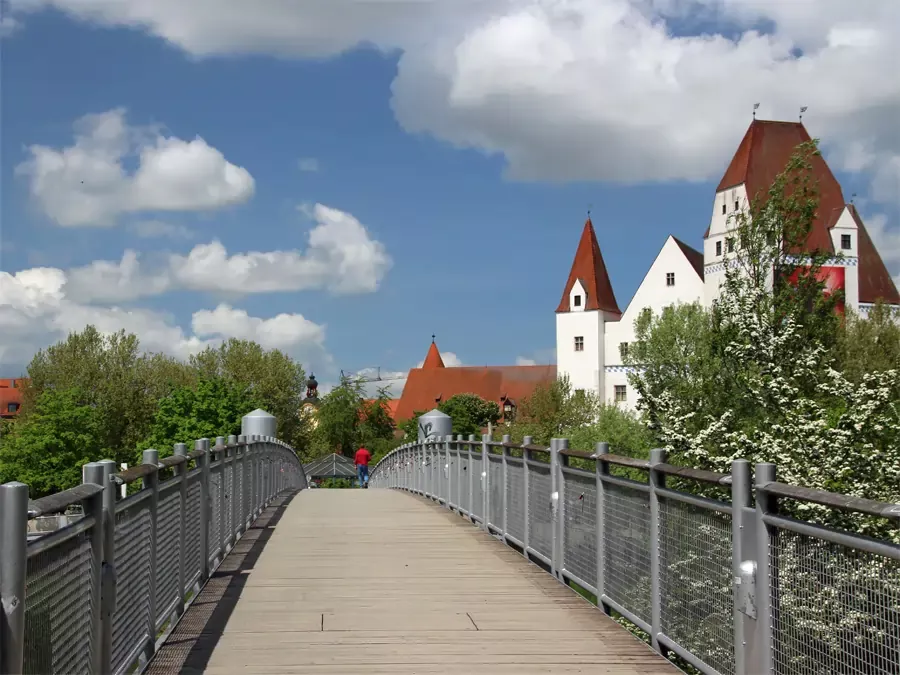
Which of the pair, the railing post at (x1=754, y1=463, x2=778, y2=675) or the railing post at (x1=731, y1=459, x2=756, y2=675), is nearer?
the railing post at (x1=754, y1=463, x2=778, y2=675)

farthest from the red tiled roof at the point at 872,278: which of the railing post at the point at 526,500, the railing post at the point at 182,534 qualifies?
the railing post at the point at 182,534

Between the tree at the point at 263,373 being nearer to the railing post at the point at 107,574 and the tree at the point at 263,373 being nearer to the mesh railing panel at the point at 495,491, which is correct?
the mesh railing panel at the point at 495,491

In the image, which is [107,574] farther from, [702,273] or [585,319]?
[585,319]

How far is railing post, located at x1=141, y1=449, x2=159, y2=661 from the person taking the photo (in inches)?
275

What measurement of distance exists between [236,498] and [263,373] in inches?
3078

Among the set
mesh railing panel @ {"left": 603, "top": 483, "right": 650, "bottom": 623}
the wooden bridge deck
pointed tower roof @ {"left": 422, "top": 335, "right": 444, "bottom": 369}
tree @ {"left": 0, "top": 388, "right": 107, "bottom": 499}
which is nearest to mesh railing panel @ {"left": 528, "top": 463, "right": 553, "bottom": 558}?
the wooden bridge deck

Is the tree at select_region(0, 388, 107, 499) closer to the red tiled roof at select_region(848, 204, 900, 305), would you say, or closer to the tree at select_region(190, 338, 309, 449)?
the tree at select_region(190, 338, 309, 449)

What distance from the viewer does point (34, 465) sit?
255 ft

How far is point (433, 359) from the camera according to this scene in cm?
14912

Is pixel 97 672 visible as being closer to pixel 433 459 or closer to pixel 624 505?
pixel 624 505

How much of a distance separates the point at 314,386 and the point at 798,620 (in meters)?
72.9

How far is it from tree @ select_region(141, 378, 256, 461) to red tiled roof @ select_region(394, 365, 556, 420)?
162ft

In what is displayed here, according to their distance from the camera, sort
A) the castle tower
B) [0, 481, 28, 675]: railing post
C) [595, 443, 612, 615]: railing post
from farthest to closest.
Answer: the castle tower, [595, 443, 612, 615]: railing post, [0, 481, 28, 675]: railing post

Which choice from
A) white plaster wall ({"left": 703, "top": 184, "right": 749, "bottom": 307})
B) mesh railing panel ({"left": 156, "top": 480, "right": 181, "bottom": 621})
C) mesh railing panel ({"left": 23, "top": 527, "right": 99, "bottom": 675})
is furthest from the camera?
white plaster wall ({"left": 703, "top": 184, "right": 749, "bottom": 307})
